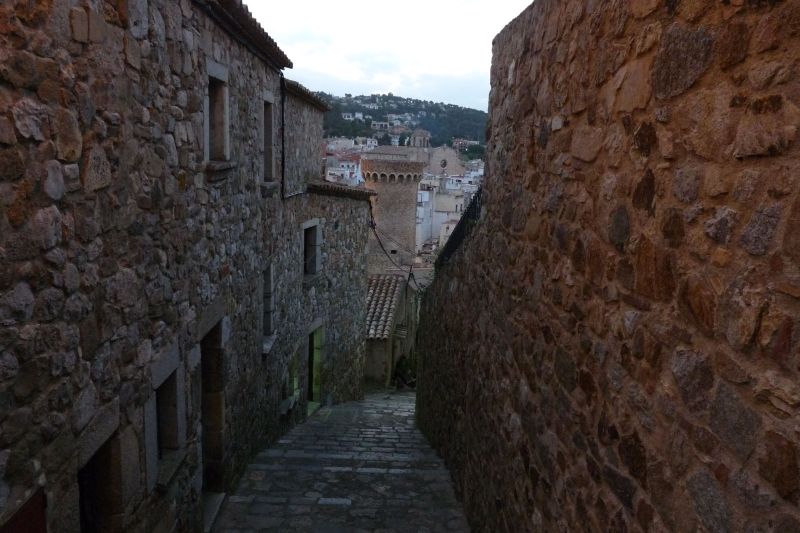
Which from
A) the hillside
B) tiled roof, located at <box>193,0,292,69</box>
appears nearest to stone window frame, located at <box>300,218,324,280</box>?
tiled roof, located at <box>193,0,292,69</box>

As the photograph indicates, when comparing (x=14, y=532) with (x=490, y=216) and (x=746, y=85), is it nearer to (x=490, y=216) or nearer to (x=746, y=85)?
(x=746, y=85)

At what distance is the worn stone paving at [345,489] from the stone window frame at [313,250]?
3063mm

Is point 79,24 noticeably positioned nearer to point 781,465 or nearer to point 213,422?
point 781,465

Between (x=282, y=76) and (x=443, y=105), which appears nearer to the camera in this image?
(x=282, y=76)

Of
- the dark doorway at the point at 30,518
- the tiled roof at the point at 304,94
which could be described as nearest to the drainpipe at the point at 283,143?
the tiled roof at the point at 304,94

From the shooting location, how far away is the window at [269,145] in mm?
7496

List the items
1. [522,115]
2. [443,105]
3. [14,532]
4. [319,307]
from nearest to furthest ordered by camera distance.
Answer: [14,532], [522,115], [319,307], [443,105]

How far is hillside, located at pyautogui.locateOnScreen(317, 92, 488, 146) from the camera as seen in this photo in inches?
3819

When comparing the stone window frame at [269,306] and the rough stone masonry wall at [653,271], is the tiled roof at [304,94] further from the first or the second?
the rough stone masonry wall at [653,271]

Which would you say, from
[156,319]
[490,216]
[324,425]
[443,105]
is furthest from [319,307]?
[443,105]

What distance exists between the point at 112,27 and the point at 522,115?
243 centimetres

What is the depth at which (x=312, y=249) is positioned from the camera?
10.6 meters

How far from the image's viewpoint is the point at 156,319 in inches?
152

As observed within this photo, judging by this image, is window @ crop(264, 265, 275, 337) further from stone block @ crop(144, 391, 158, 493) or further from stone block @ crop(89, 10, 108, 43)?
stone block @ crop(89, 10, 108, 43)
